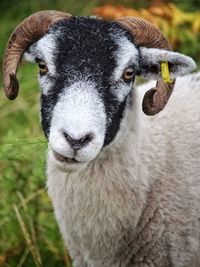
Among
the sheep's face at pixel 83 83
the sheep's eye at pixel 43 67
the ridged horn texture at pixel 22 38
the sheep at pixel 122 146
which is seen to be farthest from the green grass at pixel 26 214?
the sheep's face at pixel 83 83

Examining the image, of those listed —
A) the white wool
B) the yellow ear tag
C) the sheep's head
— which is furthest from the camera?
the white wool

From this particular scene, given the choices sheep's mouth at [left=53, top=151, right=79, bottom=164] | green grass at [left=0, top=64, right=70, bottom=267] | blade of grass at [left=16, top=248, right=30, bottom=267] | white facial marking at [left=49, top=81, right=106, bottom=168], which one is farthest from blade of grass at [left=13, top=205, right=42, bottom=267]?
white facial marking at [left=49, top=81, right=106, bottom=168]

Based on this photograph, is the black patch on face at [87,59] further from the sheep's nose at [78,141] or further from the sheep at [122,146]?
the sheep's nose at [78,141]

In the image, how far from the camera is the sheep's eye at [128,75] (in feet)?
18.0

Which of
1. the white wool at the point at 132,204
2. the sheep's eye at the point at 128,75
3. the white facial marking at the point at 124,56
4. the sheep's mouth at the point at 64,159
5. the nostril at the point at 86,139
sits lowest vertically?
the white wool at the point at 132,204

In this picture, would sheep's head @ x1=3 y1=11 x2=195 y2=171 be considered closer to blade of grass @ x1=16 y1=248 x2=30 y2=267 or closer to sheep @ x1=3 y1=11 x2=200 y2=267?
sheep @ x1=3 y1=11 x2=200 y2=267

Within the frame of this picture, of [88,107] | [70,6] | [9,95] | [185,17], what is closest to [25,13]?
[70,6]

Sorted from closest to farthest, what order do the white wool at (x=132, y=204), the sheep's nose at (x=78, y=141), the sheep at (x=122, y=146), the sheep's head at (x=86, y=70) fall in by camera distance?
the sheep's nose at (x=78, y=141) → the sheep's head at (x=86, y=70) → the sheep at (x=122, y=146) → the white wool at (x=132, y=204)

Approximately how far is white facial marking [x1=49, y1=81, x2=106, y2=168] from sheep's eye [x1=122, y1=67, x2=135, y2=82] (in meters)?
0.34

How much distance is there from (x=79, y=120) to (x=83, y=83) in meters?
0.35

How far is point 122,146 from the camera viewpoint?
5871 mm

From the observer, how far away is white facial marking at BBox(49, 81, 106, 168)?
4.98 m

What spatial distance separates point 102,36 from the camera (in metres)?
5.46

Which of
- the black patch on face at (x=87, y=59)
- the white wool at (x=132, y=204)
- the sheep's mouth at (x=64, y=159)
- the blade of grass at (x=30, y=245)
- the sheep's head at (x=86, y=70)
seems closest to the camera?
the sheep's head at (x=86, y=70)
